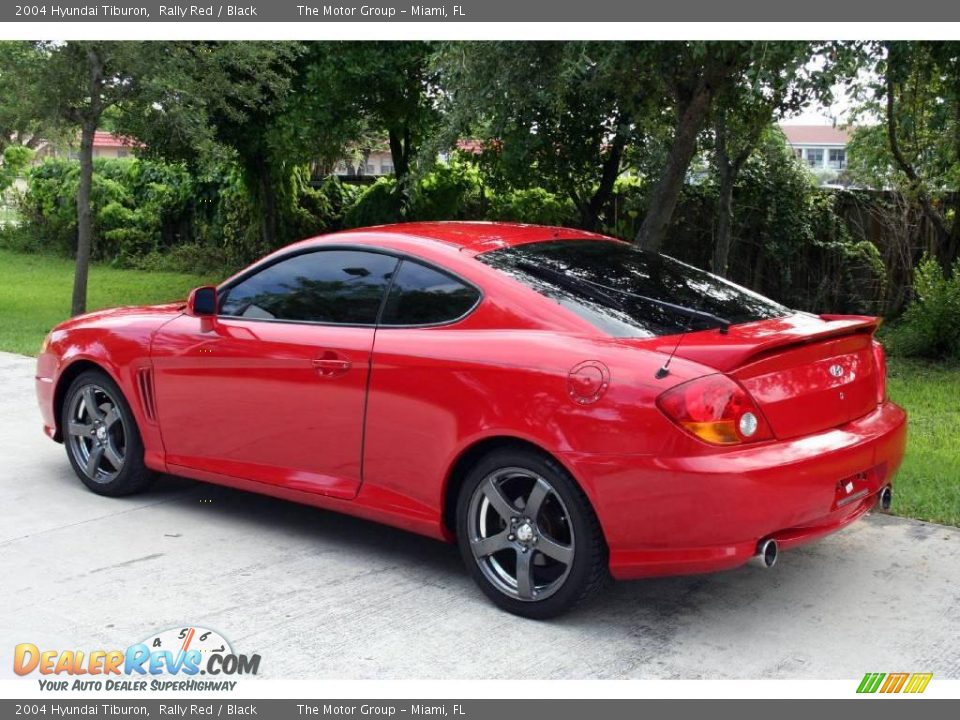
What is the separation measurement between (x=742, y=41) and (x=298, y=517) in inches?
178

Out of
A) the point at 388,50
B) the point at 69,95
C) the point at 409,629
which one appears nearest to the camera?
the point at 409,629

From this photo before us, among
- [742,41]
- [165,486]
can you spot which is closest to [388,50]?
[742,41]

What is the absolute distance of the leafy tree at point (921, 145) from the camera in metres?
11.2

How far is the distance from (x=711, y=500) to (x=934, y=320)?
8.07 m

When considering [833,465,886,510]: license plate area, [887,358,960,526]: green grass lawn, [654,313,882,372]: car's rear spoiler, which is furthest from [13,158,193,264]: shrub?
[833,465,886,510]: license plate area

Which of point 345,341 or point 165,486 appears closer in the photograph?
point 345,341

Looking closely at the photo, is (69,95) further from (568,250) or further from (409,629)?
(409,629)

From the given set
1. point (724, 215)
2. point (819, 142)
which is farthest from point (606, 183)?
point (819, 142)

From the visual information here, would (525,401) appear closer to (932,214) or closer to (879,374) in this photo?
(879,374)

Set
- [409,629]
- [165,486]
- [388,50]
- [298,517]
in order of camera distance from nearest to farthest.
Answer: [409,629]
[298,517]
[165,486]
[388,50]

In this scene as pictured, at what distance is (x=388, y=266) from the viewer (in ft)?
16.8

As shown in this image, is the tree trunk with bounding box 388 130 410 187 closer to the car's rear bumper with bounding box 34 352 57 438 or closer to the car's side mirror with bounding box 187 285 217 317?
the car's rear bumper with bounding box 34 352 57 438

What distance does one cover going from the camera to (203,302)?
18.4ft

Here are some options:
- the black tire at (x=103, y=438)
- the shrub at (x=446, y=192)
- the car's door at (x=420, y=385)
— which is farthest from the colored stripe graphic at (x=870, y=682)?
the shrub at (x=446, y=192)
